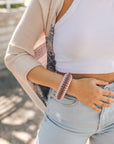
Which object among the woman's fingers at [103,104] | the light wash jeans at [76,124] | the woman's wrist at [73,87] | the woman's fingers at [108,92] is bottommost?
the light wash jeans at [76,124]

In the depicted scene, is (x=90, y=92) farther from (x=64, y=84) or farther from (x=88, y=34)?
(x=88, y=34)

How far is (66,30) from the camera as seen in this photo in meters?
1.26

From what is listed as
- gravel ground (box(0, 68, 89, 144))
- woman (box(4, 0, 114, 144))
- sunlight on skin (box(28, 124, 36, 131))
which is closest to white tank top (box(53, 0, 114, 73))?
woman (box(4, 0, 114, 144))

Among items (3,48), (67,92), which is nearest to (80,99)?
(67,92)

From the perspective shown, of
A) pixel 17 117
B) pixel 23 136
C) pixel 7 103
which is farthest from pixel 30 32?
pixel 7 103

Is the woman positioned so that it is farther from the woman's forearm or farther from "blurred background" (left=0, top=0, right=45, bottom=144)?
"blurred background" (left=0, top=0, right=45, bottom=144)

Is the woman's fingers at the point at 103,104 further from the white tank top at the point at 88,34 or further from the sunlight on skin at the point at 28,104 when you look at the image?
the sunlight on skin at the point at 28,104

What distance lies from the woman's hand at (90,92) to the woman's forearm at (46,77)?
35 mm

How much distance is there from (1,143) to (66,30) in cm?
203

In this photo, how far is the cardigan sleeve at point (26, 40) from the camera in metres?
1.27

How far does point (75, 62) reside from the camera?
1.30m

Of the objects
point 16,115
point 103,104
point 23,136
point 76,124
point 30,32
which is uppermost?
point 30,32

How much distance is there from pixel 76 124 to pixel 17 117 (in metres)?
2.33

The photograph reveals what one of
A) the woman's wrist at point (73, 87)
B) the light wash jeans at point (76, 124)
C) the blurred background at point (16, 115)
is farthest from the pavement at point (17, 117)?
the woman's wrist at point (73, 87)
